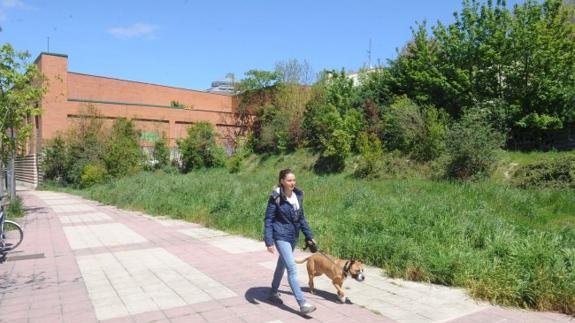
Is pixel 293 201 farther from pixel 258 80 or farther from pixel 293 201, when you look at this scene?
pixel 258 80

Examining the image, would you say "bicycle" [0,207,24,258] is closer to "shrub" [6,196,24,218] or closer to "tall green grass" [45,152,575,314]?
"tall green grass" [45,152,575,314]

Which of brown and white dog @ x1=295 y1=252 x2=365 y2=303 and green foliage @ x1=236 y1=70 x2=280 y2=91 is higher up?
green foliage @ x1=236 y1=70 x2=280 y2=91

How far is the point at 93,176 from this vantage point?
3009 centimetres

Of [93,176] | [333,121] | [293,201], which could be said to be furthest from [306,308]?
[93,176]

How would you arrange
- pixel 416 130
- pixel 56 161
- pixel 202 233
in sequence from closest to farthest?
1. pixel 202 233
2. pixel 416 130
3. pixel 56 161

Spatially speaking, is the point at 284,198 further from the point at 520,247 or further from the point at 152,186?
the point at 152,186

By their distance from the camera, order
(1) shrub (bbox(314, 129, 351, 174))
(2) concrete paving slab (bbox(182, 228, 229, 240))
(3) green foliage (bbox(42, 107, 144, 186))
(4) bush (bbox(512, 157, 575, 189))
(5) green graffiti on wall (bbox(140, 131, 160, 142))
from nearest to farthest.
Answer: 1. (2) concrete paving slab (bbox(182, 228, 229, 240))
2. (4) bush (bbox(512, 157, 575, 189))
3. (1) shrub (bbox(314, 129, 351, 174))
4. (3) green foliage (bbox(42, 107, 144, 186))
5. (5) green graffiti on wall (bbox(140, 131, 160, 142))

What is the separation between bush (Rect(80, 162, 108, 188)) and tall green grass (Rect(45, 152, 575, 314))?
14.3 metres

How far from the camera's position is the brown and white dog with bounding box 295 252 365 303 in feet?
Answer: 17.7

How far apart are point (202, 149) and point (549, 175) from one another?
85.0 feet

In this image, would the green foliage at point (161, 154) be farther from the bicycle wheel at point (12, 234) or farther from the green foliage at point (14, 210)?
the bicycle wheel at point (12, 234)

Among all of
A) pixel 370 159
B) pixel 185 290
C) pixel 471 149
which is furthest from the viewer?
pixel 370 159

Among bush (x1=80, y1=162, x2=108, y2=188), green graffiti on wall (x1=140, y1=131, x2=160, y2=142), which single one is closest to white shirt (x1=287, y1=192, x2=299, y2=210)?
bush (x1=80, y1=162, x2=108, y2=188)

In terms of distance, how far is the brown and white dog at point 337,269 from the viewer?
5391 millimetres
